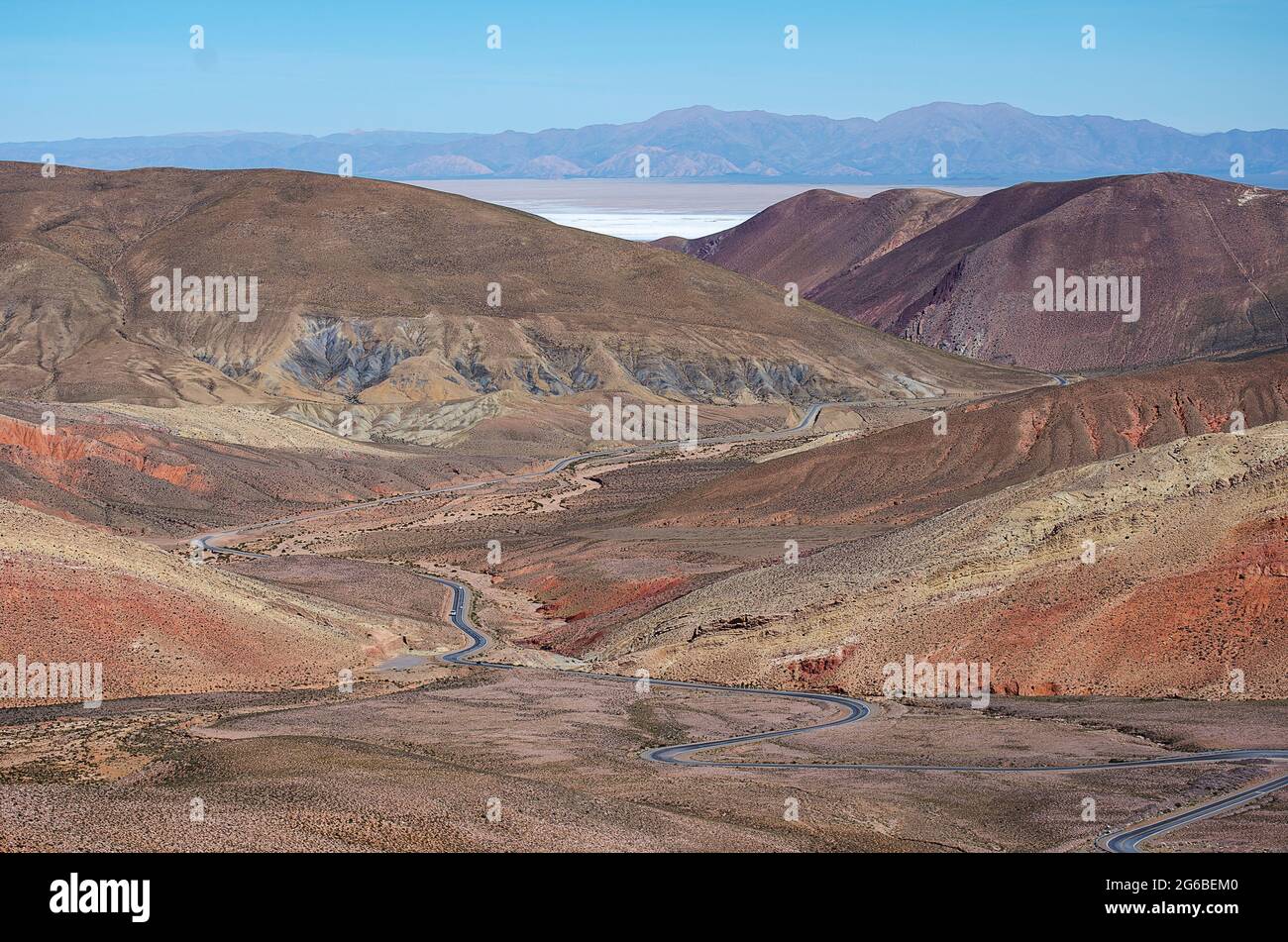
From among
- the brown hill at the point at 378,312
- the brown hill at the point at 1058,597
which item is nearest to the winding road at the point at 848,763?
the brown hill at the point at 1058,597

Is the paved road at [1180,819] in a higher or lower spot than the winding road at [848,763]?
higher

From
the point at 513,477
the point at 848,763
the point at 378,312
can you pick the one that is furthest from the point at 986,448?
the point at 378,312

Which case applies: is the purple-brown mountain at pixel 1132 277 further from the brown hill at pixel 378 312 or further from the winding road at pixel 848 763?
the winding road at pixel 848 763

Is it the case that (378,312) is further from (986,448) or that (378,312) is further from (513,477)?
(986,448)

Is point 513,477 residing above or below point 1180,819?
below

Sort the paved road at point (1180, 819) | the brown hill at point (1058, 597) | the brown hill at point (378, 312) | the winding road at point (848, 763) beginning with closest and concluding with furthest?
1. the paved road at point (1180, 819)
2. the winding road at point (848, 763)
3. the brown hill at point (1058, 597)
4. the brown hill at point (378, 312)

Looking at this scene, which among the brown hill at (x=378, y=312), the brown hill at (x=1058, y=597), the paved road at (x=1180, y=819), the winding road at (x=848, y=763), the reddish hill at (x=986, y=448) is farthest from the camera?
the brown hill at (x=378, y=312)
